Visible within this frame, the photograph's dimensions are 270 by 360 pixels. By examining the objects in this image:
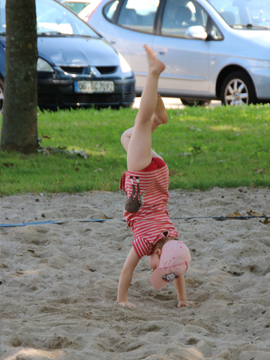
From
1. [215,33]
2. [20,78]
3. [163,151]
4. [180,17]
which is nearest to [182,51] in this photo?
[215,33]

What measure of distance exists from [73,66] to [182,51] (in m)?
2.64

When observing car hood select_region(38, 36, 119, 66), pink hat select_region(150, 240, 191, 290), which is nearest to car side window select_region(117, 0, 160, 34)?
car hood select_region(38, 36, 119, 66)

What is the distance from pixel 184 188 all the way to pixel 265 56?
4.90 meters

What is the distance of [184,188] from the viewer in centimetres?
595

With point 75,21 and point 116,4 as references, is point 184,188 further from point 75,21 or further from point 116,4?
point 116,4

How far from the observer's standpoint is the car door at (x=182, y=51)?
35.1 ft

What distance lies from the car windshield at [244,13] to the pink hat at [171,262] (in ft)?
27.5

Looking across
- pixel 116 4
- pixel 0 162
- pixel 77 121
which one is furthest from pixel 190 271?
pixel 116 4

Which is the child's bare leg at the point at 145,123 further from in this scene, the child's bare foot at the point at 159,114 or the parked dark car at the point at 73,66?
the parked dark car at the point at 73,66

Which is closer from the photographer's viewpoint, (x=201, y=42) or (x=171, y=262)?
(x=171, y=262)

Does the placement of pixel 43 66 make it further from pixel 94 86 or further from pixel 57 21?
pixel 57 21

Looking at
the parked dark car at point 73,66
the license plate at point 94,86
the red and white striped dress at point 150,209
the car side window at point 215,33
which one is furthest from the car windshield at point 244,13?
the red and white striped dress at point 150,209

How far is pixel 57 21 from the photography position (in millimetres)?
9977

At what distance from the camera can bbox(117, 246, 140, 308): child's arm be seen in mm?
3191
